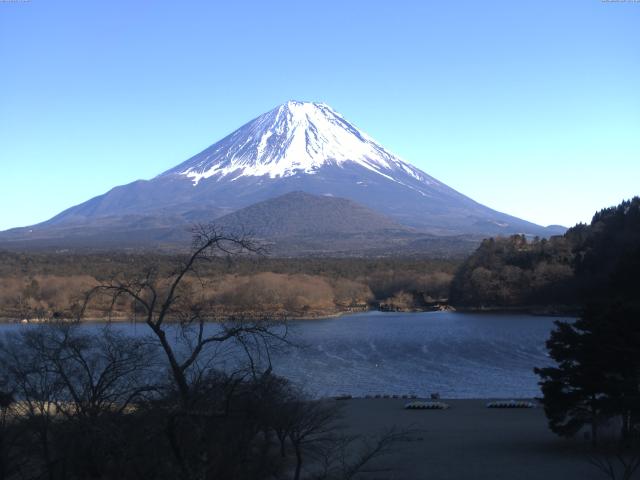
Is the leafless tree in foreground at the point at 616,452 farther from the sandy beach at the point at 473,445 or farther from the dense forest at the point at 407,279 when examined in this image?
the dense forest at the point at 407,279

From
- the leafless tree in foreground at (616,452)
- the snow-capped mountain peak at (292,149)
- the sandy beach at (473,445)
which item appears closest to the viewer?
the leafless tree in foreground at (616,452)

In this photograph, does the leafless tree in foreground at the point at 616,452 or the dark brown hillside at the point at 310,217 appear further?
the dark brown hillside at the point at 310,217

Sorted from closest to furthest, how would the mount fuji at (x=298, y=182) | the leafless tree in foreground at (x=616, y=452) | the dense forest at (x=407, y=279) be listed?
the leafless tree in foreground at (x=616, y=452) → the dense forest at (x=407, y=279) → the mount fuji at (x=298, y=182)

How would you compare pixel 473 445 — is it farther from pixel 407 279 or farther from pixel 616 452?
pixel 407 279

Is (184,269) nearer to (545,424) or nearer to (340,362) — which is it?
(545,424)

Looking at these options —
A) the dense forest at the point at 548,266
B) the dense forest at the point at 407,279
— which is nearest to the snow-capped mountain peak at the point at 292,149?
the dense forest at the point at 407,279

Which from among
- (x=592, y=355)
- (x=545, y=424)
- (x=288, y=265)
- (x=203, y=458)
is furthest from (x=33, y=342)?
(x=288, y=265)
